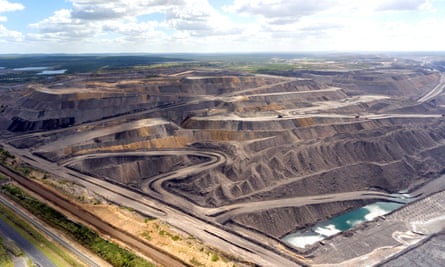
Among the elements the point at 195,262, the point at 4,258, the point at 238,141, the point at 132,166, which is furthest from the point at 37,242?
the point at 238,141

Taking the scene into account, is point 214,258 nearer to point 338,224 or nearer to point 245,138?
point 338,224

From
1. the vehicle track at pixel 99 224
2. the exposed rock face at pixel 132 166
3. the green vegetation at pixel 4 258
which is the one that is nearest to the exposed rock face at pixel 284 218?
the vehicle track at pixel 99 224

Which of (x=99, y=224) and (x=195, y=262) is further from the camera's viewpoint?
(x=99, y=224)

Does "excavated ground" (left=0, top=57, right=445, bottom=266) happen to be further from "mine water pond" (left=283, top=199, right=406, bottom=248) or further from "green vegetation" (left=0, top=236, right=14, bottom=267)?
"green vegetation" (left=0, top=236, right=14, bottom=267)

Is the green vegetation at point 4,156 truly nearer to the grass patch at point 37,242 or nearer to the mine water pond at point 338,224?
the grass patch at point 37,242

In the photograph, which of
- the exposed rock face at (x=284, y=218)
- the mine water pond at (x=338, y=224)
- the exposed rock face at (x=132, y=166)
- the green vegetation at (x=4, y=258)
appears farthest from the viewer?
the exposed rock face at (x=132, y=166)

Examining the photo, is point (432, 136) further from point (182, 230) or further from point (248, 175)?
point (182, 230)

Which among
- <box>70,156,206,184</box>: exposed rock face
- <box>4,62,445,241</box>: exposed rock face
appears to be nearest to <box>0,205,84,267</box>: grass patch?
<box>70,156,206,184</box>: exposed rock face
